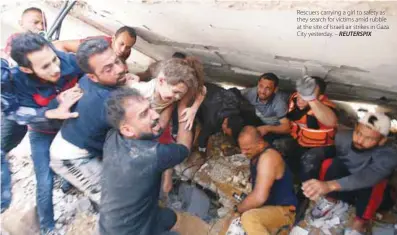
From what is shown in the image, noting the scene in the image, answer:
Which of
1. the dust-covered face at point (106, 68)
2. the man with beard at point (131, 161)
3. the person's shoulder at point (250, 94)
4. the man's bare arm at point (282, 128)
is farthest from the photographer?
the person's shoulder at point (250, 94)

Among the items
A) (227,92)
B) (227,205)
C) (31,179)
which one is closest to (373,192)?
(227,205)

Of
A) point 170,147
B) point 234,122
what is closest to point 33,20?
point 170,147

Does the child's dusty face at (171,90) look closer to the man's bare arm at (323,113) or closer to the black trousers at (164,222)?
the black trousers at (164,222)

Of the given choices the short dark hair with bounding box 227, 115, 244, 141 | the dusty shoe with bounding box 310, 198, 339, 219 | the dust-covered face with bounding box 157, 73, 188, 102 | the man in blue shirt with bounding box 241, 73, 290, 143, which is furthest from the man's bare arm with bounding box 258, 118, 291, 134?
the dust-covered face with bounding box 157, 73, 188, 102

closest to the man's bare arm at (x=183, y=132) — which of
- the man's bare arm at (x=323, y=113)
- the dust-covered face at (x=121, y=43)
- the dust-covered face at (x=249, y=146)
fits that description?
the dust-covered face at (x=249, y=146)

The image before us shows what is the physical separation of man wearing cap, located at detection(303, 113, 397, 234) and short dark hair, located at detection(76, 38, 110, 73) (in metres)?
1.07

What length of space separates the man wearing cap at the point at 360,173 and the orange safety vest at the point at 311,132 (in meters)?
0.08

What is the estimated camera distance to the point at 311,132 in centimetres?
197

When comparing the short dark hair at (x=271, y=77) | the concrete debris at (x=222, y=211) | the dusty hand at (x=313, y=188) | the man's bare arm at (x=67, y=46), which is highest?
the man's bare arm at (x=67, y=46)

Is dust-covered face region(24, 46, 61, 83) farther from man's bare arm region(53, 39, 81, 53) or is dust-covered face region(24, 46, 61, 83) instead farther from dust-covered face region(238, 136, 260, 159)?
dust-covered face region(238, 136, 260, 159)

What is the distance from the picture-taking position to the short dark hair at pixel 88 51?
4.66 feet

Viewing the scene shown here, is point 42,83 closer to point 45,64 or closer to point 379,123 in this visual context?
point 45,64

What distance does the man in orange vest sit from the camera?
1800 millimetres

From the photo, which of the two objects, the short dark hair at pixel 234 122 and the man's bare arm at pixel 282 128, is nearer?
the short dark hair at pixel 234 122
